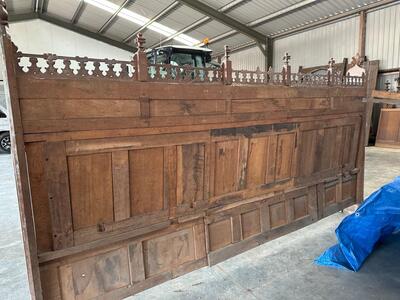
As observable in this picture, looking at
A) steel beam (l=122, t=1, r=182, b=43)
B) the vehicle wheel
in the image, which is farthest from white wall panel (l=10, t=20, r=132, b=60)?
the vehicle wheel

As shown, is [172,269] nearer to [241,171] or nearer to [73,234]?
[73,234]

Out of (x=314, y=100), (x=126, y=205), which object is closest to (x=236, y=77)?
(x=314, y=100)

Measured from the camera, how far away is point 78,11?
10297 millimetres

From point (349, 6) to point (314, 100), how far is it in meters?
6.56

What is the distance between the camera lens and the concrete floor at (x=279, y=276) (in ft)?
6.61

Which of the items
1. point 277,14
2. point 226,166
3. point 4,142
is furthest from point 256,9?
point 4,142

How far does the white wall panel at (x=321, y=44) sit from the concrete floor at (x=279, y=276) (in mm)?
7293

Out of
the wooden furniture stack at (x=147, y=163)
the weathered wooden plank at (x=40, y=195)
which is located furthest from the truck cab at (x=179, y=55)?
the weathered wooden plank at (x=40, y=195)

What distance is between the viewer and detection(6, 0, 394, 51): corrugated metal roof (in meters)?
7.62

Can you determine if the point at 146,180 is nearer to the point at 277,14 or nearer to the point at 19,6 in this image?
the point at 277,14

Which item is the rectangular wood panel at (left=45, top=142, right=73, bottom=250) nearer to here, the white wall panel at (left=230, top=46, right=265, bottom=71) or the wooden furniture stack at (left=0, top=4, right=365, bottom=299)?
the wooden furniture stack at (left=0, top=4, right=365, bottom=299)

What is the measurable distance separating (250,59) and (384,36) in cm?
516

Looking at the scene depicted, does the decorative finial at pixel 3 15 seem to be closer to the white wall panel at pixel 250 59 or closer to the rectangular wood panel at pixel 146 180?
the rectangular wood panel at pixel 146 180

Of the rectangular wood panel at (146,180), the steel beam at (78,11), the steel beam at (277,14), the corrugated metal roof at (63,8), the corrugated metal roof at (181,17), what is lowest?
the rectangular wood panel at (146,180)
